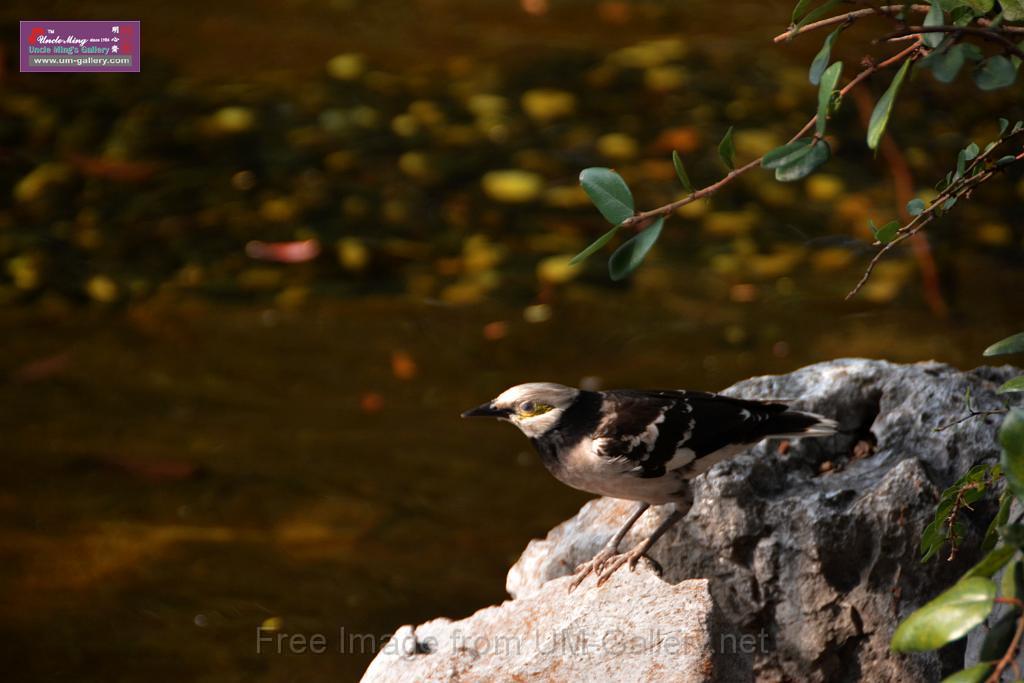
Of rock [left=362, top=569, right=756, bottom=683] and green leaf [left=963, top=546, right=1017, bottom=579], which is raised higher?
green leaf [left=963, top=546, right=1017, bottom=579]

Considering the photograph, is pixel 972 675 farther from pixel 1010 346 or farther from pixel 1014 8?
pixel 1014 8


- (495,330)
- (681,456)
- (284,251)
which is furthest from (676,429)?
(284,251)

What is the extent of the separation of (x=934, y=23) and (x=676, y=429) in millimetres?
1123

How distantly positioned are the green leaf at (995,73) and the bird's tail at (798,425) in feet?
3.24

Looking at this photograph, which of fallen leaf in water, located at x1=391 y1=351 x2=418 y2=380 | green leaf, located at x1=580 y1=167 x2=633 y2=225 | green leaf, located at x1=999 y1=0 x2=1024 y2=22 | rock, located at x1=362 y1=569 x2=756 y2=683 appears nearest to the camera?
green leaf, located at x1=999 y1=0 x2=1024 y2=22

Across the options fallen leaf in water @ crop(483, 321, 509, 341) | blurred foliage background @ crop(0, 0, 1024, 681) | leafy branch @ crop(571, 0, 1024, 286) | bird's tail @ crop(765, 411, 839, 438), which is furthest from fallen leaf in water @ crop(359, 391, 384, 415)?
leafy branch @ crop(571, 0, 1024, 286)

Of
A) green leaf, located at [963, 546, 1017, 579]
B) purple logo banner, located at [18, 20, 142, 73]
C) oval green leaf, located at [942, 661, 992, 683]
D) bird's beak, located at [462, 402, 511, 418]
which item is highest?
purple logo banner, located at [18, 20, 142, 73]

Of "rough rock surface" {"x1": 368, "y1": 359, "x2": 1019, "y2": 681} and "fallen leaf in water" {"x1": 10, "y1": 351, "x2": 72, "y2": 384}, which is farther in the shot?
"fallen leaf in water" {"x1": 10, "y1": 351, "x2": 72, "y2": 384}

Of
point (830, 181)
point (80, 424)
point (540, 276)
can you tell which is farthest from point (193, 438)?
point (830, 181)

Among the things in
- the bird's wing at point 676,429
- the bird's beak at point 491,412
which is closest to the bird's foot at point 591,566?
the bird's wing at point 676,429

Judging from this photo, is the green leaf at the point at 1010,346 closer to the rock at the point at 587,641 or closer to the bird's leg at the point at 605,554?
the rock at the point at 587,641

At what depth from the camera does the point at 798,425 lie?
9.66ft

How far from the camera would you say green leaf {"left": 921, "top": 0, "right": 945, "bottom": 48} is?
218 centimetres

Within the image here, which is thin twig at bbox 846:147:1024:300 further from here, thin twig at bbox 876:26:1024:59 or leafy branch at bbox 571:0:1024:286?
thin twig at bbox 876:26:1024:59
